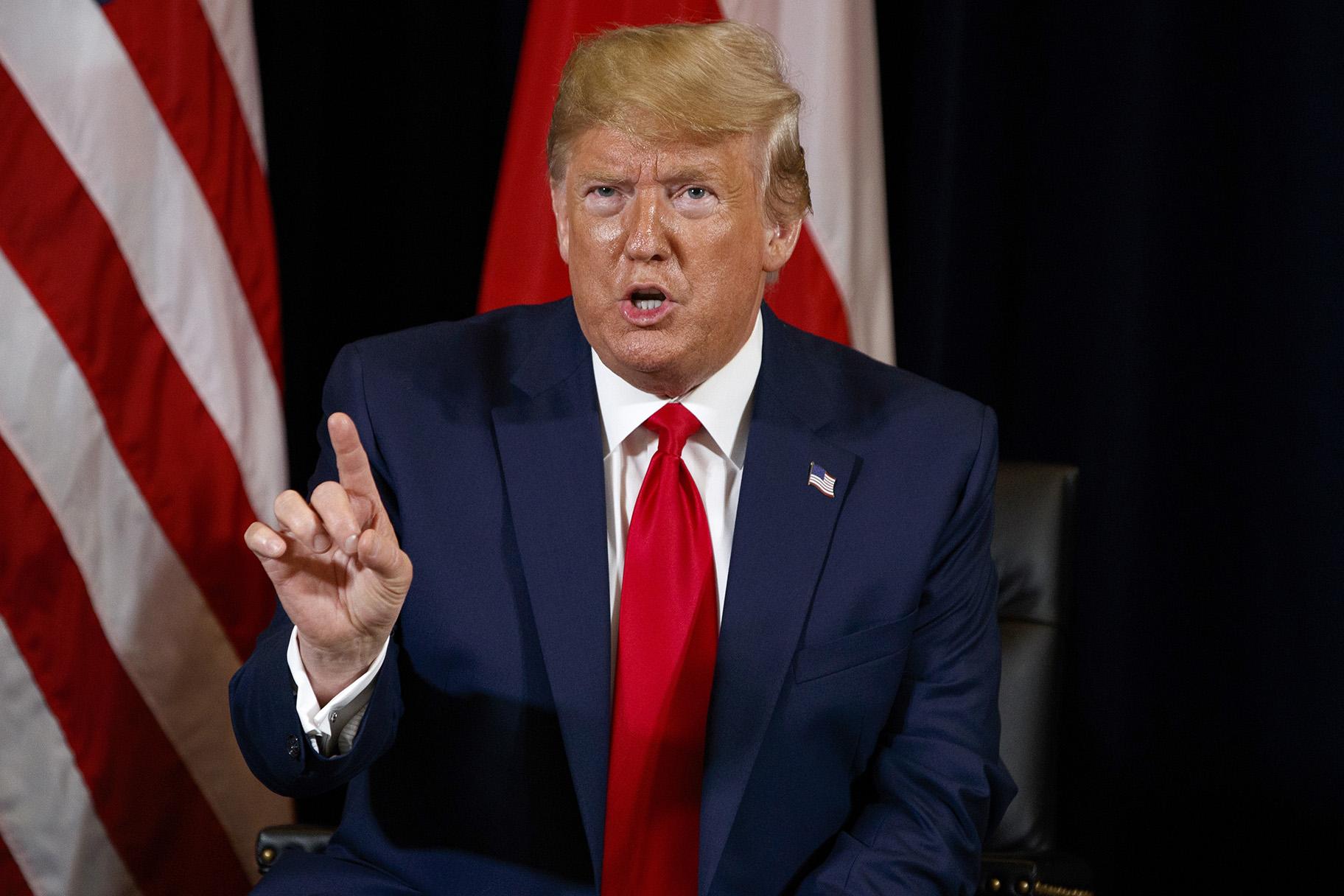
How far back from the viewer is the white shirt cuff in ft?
4.41

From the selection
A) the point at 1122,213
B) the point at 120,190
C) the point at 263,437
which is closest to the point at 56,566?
the point at 263,437

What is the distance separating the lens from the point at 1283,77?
2.32m

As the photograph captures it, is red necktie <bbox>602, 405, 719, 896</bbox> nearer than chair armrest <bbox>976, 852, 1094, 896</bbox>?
Yes

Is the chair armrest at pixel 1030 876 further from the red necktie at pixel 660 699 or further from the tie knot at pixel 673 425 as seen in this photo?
the tie knot at pixel 673 425

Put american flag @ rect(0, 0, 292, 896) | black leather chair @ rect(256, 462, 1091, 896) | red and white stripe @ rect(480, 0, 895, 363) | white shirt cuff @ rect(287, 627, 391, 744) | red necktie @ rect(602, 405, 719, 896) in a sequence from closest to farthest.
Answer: white shirt cuff @ rect(287, 627, 391, 744)
red necktie @ rect(602, 405, 719, 896)
black leather chair @ rect(256, 462, 1091, 896)
american flag @ rect(0, 0, 292, 896)
red and white stripe @ rect(480, 0, 895, 363)

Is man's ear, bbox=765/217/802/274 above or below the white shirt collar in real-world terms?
above

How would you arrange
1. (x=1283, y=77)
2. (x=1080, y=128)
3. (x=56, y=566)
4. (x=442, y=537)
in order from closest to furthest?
1. (x=442, y=537)
2. (x=56, y=566)
3. (x=1283, y=77)
4. (x=1080, y=128)

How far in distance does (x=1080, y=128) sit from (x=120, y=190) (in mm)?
1747

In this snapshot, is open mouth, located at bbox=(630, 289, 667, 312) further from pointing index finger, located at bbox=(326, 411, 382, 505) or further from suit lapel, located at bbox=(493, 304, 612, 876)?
pointing index finger, located at bbox=(326, 411, 382, 505)

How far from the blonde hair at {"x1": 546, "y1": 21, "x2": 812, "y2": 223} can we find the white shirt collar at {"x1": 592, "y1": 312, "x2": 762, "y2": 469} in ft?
0.71

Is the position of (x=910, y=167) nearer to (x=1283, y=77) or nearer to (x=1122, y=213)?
(x=1122, y=213)

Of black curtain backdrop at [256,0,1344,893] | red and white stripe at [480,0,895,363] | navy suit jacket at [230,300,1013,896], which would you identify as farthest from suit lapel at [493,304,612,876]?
black curtain backdrop at [256,0,1344,893]

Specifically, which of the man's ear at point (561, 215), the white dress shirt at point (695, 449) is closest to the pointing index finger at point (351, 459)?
the white dress shirt at point (695, 449)

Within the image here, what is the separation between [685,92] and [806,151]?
0.79 metres
